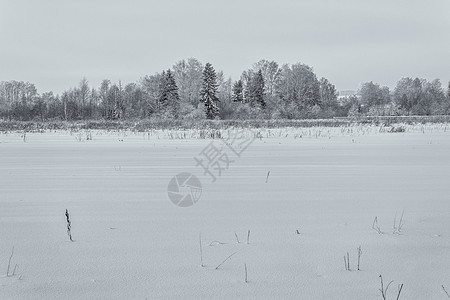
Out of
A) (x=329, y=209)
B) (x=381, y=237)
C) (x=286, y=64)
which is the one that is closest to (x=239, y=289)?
(x=381, y=237)

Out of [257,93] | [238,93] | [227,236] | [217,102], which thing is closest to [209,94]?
[217,102]

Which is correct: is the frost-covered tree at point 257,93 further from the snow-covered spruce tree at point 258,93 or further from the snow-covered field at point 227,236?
the snow-covered field at point 227,236

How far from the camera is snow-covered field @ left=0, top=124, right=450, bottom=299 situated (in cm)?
247

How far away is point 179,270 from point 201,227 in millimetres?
935

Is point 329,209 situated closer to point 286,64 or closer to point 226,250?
point 226,250

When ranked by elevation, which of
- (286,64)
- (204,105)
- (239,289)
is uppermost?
(286,64)

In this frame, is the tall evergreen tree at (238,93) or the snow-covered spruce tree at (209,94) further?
the tall evergreen tree at (238,93)

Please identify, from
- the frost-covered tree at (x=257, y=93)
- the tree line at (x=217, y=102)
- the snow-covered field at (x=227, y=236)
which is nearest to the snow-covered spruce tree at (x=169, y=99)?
the tree line at (x=217, y=102)

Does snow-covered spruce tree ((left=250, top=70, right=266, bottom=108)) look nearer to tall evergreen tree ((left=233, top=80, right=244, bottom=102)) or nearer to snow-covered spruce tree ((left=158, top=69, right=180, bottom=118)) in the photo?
tall evergreen tree ((left=233, top=80, right=244, bottom=102))

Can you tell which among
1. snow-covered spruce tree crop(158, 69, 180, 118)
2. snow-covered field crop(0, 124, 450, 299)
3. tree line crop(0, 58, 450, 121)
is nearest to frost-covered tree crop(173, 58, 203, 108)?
tree line crop(0, 58, 450, 121)

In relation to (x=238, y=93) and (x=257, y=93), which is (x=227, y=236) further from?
(x=238, y=93)

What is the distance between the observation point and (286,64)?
71250mm

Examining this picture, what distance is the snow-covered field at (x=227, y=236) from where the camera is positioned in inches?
97.3

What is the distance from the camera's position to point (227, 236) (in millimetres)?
3348
